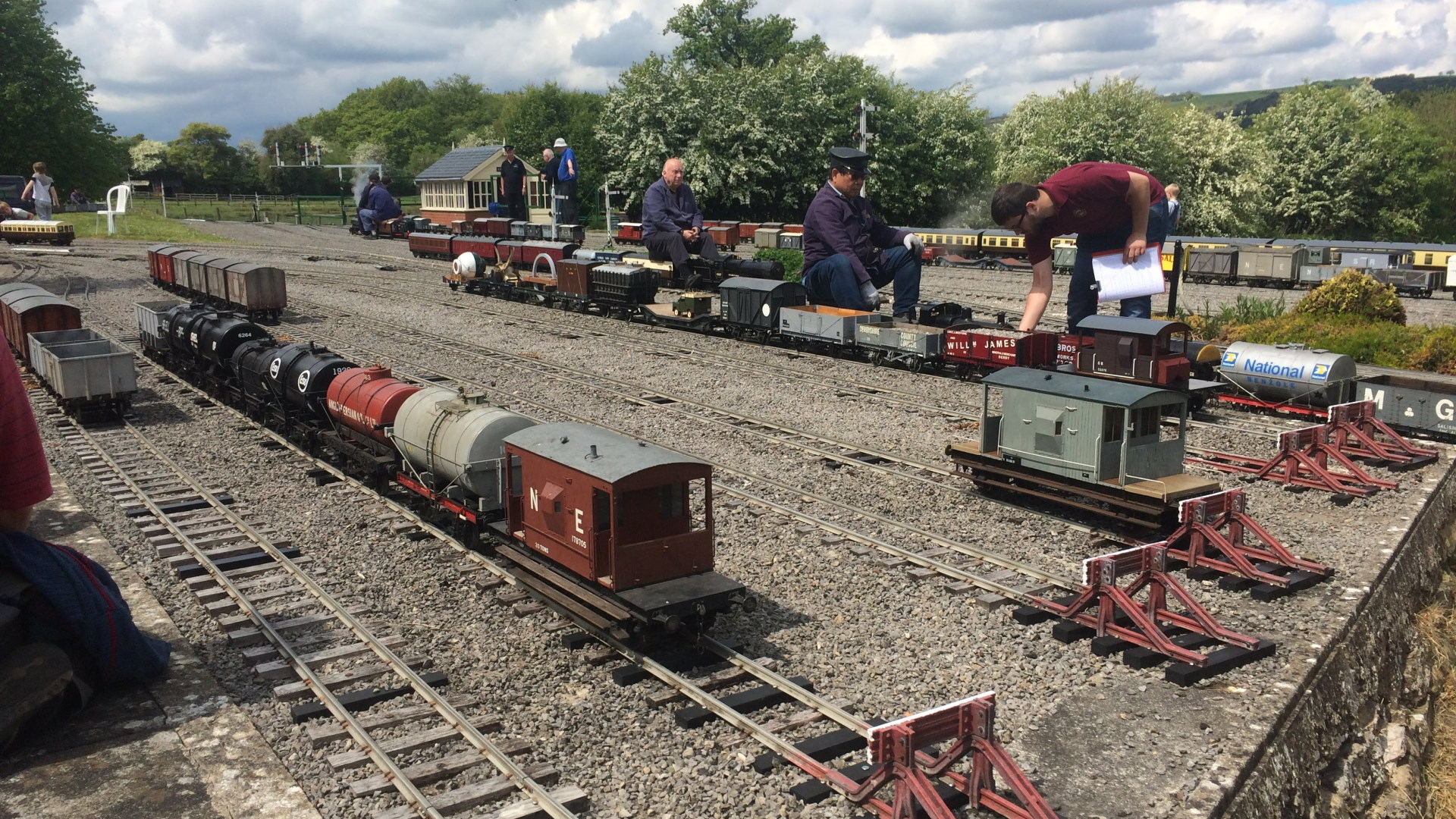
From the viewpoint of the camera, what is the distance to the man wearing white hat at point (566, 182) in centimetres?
4844

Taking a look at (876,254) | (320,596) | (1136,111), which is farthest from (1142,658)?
(1136,111)

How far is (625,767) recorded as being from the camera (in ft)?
27.6

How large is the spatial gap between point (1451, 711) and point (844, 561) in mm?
8913

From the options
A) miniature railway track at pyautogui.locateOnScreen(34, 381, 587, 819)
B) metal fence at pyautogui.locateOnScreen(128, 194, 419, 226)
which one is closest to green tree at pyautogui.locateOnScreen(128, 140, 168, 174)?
metal fence at pyautogui.locateOnScreen(128, 194, 419, 226)

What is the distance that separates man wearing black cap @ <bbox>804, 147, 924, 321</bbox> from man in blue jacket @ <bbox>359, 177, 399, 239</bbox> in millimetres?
53864

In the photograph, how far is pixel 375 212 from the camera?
7294cm

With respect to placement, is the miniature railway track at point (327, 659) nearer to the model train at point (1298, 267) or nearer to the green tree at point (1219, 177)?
the model train at point (1298, 267)

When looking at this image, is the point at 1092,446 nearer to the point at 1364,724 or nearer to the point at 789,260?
the point at 1364,724

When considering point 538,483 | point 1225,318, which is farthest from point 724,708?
point 1225,318

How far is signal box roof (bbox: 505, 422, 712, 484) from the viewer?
33.9 ft

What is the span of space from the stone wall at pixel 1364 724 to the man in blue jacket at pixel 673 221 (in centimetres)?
2334

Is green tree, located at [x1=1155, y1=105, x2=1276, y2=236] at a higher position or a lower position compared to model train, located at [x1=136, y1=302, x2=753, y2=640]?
higher

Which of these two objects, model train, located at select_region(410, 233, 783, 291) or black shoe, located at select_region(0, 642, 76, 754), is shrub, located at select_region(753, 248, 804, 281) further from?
black shoe, located at select_region(0, 642, 76, 754)

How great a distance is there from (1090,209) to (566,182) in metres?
41.1
